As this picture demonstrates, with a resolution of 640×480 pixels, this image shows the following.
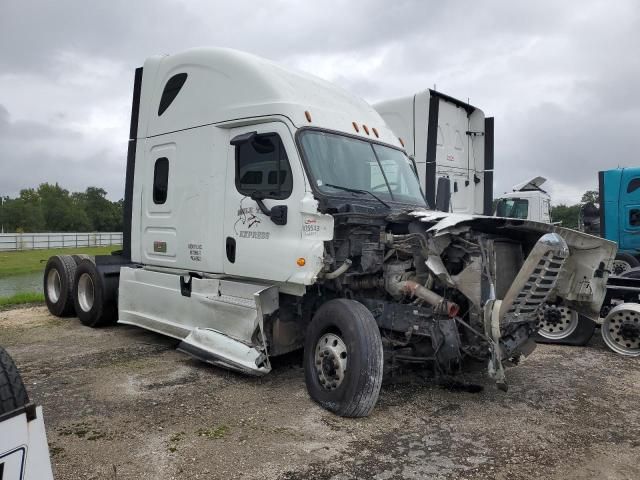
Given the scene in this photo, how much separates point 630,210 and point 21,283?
51.8 feet

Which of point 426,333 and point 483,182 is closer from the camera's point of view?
point 426,333

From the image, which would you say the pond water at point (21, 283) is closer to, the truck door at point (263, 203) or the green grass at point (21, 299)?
the green grass at point (21, 299)

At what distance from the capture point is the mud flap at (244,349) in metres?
5.18

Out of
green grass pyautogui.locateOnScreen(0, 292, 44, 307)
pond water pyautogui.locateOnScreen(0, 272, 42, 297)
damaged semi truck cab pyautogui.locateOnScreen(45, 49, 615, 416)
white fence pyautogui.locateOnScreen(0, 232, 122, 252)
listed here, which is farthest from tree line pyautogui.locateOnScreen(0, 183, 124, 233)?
damaged semi truck cab pyautogui.locateOnScreen(45, 49, 615, 416)

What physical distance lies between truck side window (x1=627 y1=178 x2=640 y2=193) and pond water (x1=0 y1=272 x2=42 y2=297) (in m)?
14.1

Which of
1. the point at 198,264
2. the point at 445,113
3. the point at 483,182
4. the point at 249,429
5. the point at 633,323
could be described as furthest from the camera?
the point at 483,182

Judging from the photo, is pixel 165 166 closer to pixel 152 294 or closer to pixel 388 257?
pixel 152 294

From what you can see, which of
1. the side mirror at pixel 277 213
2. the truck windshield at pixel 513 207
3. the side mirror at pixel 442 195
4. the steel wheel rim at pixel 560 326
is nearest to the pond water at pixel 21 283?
the side mirror at pixel 277 213

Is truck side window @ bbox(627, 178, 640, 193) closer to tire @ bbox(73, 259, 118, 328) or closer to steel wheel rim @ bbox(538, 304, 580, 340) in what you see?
steel wheel rim @ bbox(538, 304, 580, 340)

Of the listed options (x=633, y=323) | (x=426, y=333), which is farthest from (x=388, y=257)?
(x=633, y=323)

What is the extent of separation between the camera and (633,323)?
6668mm

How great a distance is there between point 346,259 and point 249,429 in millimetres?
1758

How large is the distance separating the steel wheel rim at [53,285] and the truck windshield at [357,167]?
5898 millimetres

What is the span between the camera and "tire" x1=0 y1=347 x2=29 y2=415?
7.49 ft
